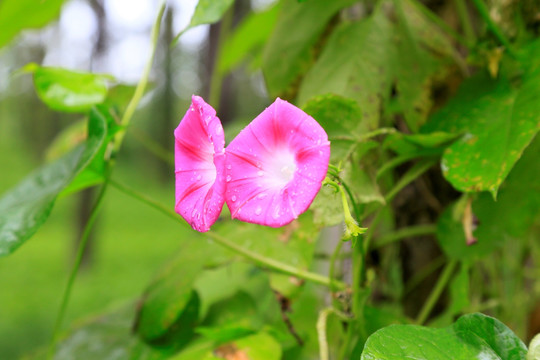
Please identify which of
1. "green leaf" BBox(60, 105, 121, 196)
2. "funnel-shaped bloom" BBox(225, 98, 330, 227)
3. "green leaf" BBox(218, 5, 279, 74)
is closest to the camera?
"funnel-shaped bloom" BBox(225, 98, 330, 227)

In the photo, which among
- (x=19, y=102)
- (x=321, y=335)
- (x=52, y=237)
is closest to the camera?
(x=321, y=335)

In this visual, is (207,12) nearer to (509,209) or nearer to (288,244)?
(288,244)

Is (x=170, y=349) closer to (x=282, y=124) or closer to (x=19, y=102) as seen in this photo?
(x=282, y=124)

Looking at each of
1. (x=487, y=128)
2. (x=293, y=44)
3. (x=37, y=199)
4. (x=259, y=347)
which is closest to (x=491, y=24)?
(x=487, y=128)

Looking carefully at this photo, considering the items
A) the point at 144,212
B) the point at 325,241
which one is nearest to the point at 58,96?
the point at 325,241

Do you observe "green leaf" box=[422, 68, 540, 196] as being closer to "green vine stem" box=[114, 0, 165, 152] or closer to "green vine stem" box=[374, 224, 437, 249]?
"green vine stem" box=[374, 224, 437, 249]

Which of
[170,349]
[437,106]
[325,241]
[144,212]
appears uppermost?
[437,106]

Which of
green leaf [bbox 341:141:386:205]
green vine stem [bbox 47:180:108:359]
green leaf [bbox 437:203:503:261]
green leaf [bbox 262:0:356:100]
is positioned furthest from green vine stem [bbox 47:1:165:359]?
green leaf [bbox 437:203:503:261]
